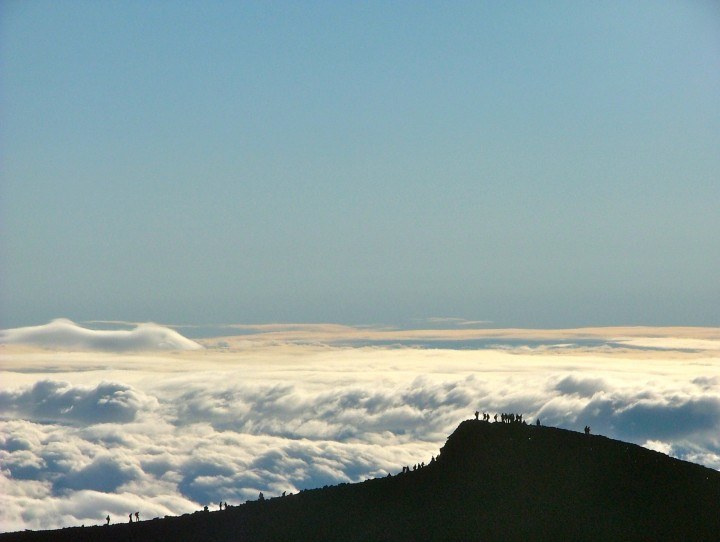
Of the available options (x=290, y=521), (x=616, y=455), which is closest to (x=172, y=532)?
(x=290, y=521)

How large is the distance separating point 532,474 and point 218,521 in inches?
1008

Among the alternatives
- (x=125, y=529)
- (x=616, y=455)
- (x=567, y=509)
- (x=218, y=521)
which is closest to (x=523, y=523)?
(x=567, y=509)

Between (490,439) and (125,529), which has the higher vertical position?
(490,439)

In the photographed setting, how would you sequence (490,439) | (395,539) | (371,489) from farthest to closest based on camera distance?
(490,439) → (371,489) → (395,539)

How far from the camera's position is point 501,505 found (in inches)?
3285

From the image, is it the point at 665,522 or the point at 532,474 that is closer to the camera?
the point at 665,522

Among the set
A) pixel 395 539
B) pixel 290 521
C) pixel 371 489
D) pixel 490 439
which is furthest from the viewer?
pixel 490 439

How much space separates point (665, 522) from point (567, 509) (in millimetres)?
7205

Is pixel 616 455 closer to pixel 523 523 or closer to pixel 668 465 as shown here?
pixel 668 465

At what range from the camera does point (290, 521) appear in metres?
84.3

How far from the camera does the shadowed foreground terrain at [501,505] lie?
80.1 m

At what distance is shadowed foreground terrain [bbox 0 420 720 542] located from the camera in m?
80.1

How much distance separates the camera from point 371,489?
90250 mm

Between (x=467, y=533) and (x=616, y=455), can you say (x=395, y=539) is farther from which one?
(x=616, y=455)
